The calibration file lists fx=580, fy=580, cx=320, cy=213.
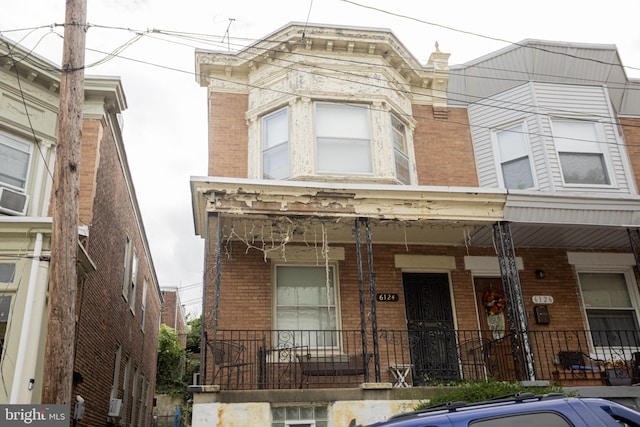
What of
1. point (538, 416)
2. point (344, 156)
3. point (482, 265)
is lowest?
point (538, 416)

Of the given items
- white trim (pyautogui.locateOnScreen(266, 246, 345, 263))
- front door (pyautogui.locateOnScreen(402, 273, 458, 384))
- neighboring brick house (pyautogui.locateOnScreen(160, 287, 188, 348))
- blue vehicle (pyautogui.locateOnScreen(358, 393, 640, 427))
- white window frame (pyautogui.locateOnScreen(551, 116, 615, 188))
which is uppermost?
neighboring brick house (pyautogui.locateOnScreen(160, 287, 188, 348))

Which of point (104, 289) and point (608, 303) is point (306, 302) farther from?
point (608, 303)

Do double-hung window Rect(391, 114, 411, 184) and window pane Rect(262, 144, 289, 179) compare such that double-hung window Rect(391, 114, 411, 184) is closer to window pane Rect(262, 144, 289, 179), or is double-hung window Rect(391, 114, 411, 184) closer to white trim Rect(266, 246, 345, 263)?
white trim Rect(266, 246, 345, 263)

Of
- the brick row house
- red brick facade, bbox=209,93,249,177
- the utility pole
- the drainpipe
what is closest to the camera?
the utility pole

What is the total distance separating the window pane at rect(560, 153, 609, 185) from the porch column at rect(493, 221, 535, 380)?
2.96 m

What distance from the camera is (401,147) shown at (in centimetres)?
1234

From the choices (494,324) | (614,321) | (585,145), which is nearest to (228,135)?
(494,324)

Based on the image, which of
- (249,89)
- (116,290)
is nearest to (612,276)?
(249,89)

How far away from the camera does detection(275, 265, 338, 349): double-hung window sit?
10.6 m

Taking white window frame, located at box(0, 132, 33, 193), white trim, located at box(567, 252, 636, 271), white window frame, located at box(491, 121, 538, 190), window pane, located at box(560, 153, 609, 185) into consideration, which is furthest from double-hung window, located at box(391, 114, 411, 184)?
white window frame, located at box(0, 132, 33, 193)

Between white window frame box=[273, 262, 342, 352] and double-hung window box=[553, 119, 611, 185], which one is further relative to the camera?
double-hung window box=[553, 119, 611, 185]

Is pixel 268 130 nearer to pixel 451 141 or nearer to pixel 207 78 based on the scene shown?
pixel 207 78

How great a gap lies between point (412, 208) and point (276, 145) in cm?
340

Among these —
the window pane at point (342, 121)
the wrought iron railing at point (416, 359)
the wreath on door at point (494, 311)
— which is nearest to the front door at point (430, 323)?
the wrought iron railing at point (416, 359)
